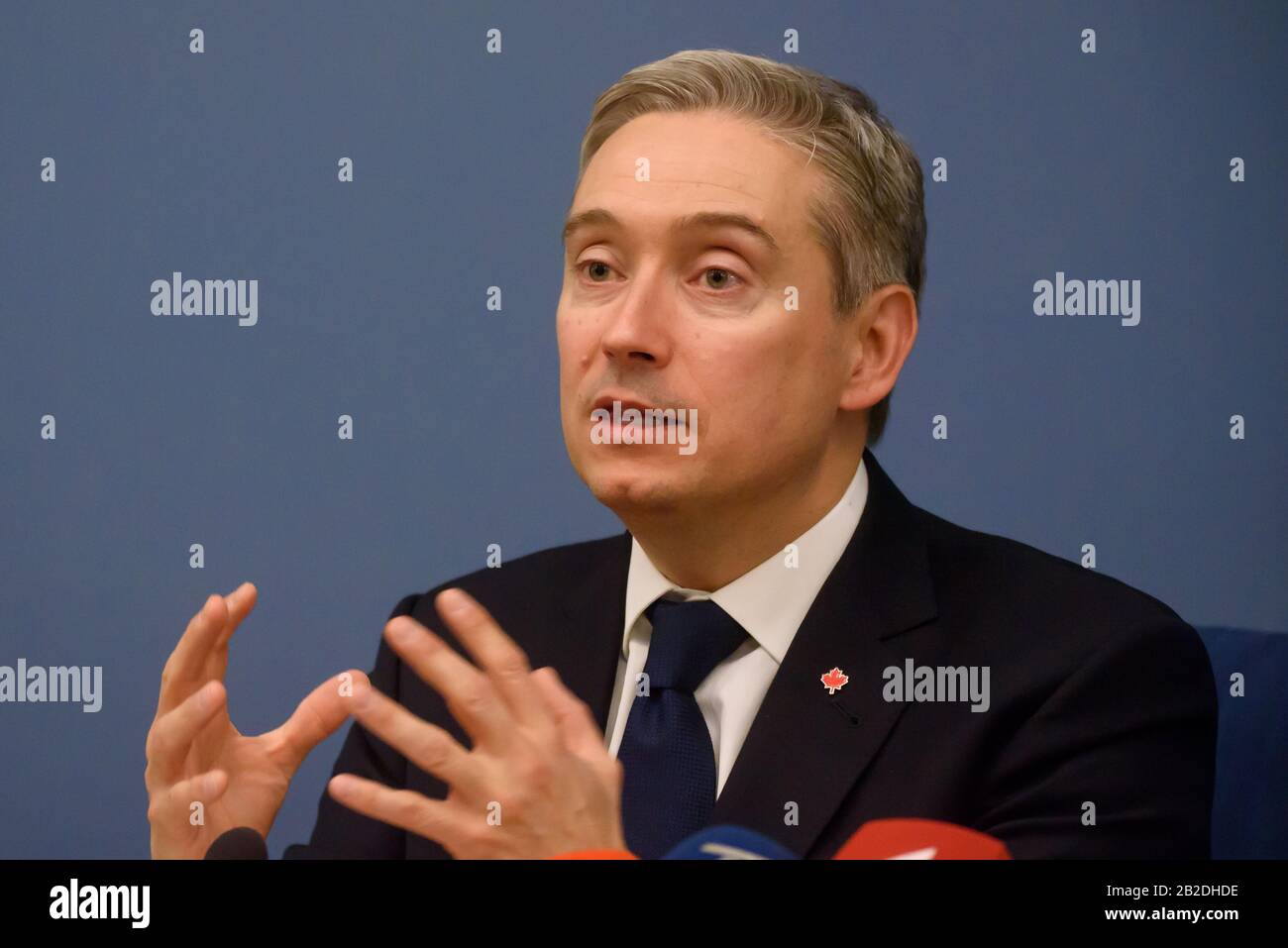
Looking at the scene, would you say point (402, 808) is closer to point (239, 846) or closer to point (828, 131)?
point (239, 846)

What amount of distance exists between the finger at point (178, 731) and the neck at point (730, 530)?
2.06 ft

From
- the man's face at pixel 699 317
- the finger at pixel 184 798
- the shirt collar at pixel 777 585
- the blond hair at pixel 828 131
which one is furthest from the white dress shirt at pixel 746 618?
the finger at pixel 184 798

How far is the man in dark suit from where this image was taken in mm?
1934

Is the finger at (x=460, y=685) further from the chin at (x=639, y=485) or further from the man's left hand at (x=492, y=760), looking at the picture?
the chin at (x=639, y=485)

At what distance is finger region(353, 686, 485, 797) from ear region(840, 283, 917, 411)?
3.06 feet

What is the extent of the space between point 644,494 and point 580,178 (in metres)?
0.58

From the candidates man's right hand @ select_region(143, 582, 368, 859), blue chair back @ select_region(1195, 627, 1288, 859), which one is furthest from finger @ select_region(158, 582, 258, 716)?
blue chair back @ select_region(1195, 627, 1288, 859)

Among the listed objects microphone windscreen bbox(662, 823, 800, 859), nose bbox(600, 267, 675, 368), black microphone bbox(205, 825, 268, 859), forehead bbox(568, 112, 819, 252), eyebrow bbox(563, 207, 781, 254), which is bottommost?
black microphone bbox(205, 825, 268, 859)

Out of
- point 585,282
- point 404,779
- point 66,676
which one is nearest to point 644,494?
point 585,282

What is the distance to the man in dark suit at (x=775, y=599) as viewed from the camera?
1.93 m

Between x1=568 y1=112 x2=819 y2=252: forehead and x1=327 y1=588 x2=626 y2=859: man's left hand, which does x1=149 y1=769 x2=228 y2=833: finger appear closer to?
x1=327 y1=588 x2=626 y2=859: man's left hand

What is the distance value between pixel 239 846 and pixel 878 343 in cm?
121
